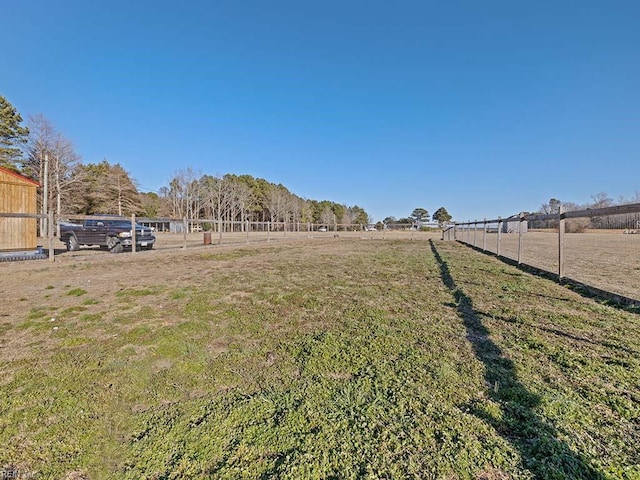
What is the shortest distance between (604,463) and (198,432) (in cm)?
201

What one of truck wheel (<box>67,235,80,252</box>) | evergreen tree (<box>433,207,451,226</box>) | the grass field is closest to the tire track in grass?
the grass field

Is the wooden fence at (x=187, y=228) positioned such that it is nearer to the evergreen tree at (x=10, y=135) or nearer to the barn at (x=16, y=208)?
the barn at (x=16, y=208)

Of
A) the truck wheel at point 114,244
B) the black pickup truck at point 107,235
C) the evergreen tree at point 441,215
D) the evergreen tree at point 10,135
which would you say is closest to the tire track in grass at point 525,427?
the black pickup truck at point 107,235

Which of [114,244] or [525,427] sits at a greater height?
[114,244]

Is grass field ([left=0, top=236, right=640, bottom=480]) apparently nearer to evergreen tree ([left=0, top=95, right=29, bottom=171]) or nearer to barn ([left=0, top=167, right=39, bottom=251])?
barn ([left=0, top=167, right=39, bottom=251])

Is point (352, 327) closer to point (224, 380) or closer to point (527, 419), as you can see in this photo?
point (224, 380)

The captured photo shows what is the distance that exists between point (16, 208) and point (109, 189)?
117ft

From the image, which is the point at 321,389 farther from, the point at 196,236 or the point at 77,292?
the point at 196,236

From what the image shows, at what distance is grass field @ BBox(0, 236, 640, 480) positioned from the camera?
58.8 inches

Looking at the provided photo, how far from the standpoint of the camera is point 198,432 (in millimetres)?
1702

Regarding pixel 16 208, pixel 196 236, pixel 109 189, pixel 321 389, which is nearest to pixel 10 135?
pixel 109 189

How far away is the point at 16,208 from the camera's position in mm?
10578

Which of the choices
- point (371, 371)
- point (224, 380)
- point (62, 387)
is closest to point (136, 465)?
point (224, 380)

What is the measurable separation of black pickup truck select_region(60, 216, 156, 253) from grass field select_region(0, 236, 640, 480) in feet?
28.0
